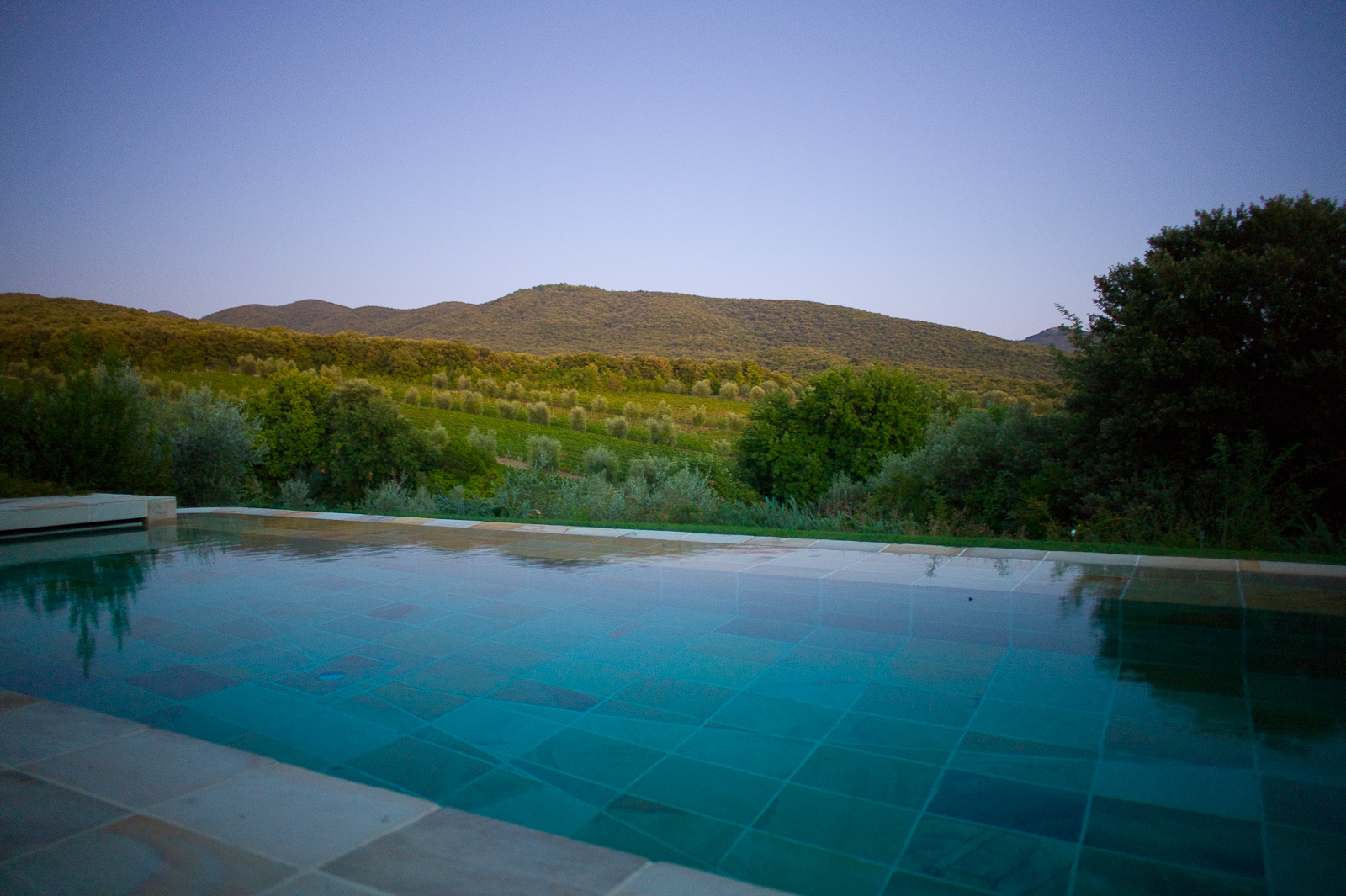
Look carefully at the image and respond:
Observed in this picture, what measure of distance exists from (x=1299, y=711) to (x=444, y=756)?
2764 mm

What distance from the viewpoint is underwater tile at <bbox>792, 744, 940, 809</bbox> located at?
190 centimetres

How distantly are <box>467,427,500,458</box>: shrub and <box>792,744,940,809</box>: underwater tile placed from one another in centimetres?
3217

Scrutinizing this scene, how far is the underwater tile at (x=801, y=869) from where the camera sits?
151 cm

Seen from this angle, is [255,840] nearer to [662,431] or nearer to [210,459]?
[210,459]

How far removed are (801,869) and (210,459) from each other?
1570 cm

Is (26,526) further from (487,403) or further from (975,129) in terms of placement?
(487,403)

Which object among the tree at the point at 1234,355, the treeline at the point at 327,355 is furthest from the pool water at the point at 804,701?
the treeline at the point at 327,355

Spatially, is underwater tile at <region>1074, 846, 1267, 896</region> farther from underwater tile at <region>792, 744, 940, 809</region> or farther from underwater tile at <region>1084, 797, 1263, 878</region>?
underwater tile at <region>792, 744, 940, 809</region>

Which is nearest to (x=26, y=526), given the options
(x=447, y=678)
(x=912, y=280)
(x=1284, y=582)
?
(x=447, y=678)

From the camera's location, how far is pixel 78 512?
7227mm

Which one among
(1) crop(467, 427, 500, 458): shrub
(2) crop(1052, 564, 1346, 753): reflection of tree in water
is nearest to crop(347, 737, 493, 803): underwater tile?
(2) crop(1052, 564, 1346, 753): reflection of tree in water

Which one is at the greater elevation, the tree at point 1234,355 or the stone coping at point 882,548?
the tree at point 1234,355

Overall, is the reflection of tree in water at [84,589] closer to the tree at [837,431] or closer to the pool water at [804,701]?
the pool water at [804,701]

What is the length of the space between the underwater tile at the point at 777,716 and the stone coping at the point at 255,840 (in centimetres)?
100
